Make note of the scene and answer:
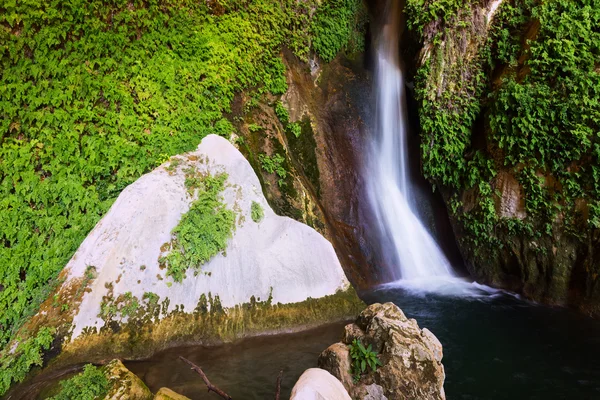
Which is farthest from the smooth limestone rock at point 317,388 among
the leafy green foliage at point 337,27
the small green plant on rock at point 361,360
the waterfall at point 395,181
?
the leafy green foliage at point 337,27

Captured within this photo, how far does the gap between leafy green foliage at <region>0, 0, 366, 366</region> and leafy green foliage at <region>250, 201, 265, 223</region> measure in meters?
1.83

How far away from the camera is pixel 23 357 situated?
14.1ft

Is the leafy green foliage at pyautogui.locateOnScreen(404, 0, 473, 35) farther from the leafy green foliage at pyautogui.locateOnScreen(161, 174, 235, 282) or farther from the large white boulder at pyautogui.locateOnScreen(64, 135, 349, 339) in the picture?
the leafy green foliage at pyautogui.locateOnScreen(161, 174, 235, 282)

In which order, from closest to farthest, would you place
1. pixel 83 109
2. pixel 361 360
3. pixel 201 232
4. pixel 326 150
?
1. pixel 361 360
2. pixel 201 232
3. pixel 83 109
4. pixel 326 150

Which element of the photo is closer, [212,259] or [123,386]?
[123,386]

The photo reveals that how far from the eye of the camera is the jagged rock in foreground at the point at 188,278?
4.91 meters

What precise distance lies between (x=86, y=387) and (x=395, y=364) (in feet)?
11.3

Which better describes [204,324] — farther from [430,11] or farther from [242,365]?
[430,11]

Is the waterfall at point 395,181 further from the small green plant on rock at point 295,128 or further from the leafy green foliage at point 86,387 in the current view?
the leafy green foliage at point 86,387

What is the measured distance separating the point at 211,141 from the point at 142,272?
2870 millimetres

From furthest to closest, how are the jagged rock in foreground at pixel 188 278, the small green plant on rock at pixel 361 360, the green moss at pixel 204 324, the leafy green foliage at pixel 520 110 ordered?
the leafy green foliage at pixel 520 110
the jagged rock in foreground at pixel 188 278
the green moss at pixel 204 324
the small green plant on rock at pixel 361 360

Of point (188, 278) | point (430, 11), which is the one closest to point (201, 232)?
point (188, 278)

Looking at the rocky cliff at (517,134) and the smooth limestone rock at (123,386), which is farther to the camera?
the rocky cliff at (517,134)

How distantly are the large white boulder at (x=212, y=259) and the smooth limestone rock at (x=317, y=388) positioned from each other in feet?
8.84
